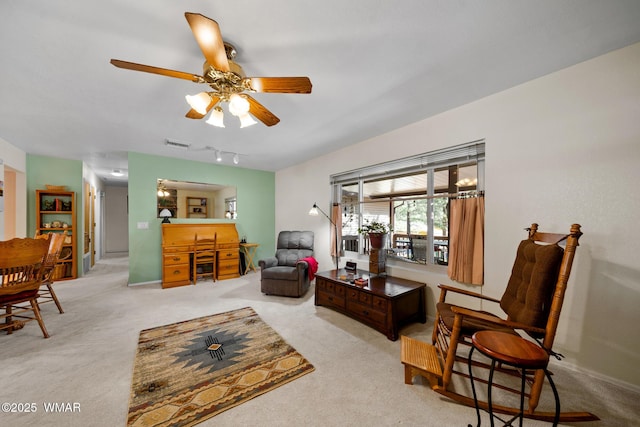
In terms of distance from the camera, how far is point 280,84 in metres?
1.65

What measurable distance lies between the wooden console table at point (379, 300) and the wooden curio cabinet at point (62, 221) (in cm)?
547

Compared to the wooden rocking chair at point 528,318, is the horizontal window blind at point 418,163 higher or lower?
higher

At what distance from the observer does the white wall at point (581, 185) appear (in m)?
1.72

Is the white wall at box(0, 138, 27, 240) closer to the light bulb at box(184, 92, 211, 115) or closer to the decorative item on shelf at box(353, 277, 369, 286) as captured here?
the light bulb at box(184, 92, 211, 115)

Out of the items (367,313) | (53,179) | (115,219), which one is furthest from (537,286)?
(115,219)

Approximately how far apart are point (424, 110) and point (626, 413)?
9.59 feet

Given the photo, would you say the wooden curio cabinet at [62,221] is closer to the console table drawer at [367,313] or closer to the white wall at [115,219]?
the white wall at [115,219]

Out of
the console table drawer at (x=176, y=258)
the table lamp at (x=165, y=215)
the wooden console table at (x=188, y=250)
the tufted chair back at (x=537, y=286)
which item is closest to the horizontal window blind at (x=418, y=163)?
the tufted chair back at (x=537, y=286)

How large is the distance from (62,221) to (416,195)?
715 centimetres

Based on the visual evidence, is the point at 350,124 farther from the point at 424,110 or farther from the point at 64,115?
the point at 64,115

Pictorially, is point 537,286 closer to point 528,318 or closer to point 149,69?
point 528,318

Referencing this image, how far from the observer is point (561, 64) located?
6.27 ft

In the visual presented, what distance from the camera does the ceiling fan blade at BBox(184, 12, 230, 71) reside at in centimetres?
116

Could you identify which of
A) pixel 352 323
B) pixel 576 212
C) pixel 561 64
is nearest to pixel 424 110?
pixel 561 64
